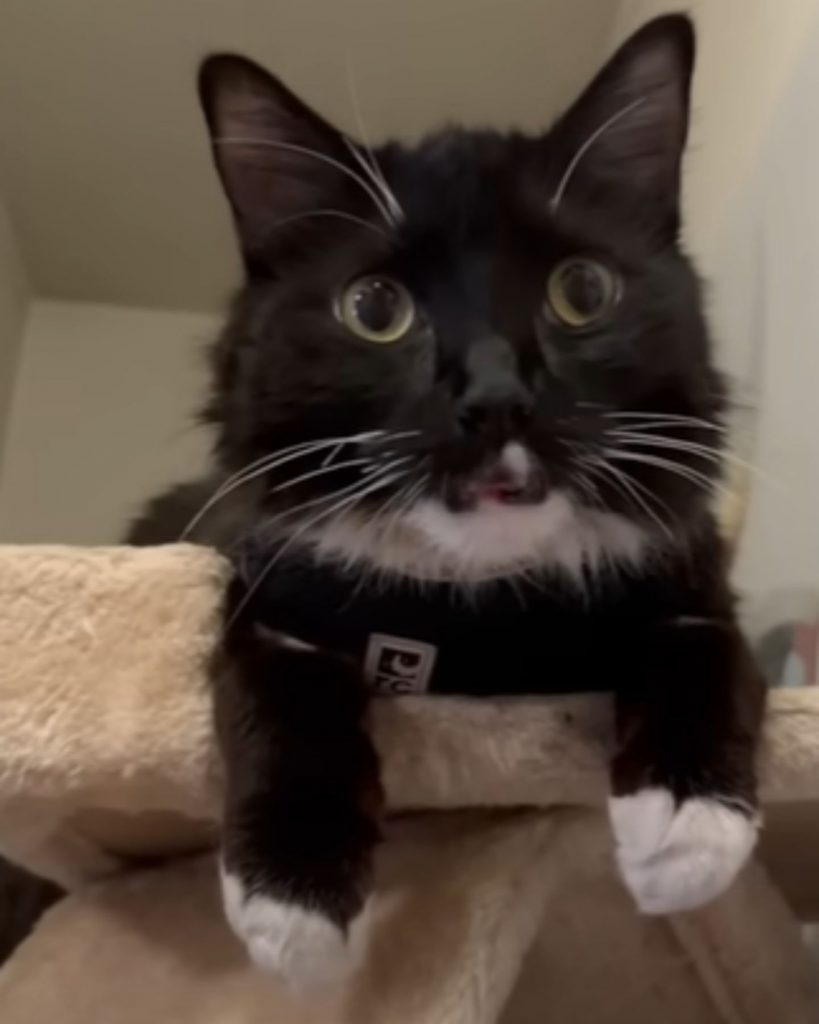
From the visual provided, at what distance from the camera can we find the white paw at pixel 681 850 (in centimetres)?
75

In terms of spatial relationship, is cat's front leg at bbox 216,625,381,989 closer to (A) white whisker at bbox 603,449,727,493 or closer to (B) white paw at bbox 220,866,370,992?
(B) white paw at bbox 220,866,370,992

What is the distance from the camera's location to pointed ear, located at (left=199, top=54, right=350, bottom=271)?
0.98 meters

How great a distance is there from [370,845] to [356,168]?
1.50ft

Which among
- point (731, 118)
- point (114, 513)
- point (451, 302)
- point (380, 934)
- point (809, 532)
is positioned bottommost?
point (114, 513)

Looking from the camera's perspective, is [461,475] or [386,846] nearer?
[461,475]

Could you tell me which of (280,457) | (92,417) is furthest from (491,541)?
(92,417)

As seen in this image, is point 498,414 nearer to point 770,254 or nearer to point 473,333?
point 473,333

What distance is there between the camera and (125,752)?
2.76ft

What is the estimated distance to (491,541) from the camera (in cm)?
84

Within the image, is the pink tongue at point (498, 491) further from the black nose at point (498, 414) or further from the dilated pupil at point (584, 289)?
the dilated pupil at point (584, 289)

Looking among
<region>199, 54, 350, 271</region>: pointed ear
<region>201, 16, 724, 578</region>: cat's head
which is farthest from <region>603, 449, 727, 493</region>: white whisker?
<region>199, 54, 350, 271</region>: pointed ear

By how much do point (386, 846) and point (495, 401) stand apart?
292mm

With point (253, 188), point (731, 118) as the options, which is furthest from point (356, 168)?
point (731, 118)

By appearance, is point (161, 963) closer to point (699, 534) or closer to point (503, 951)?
point (503, 951)
